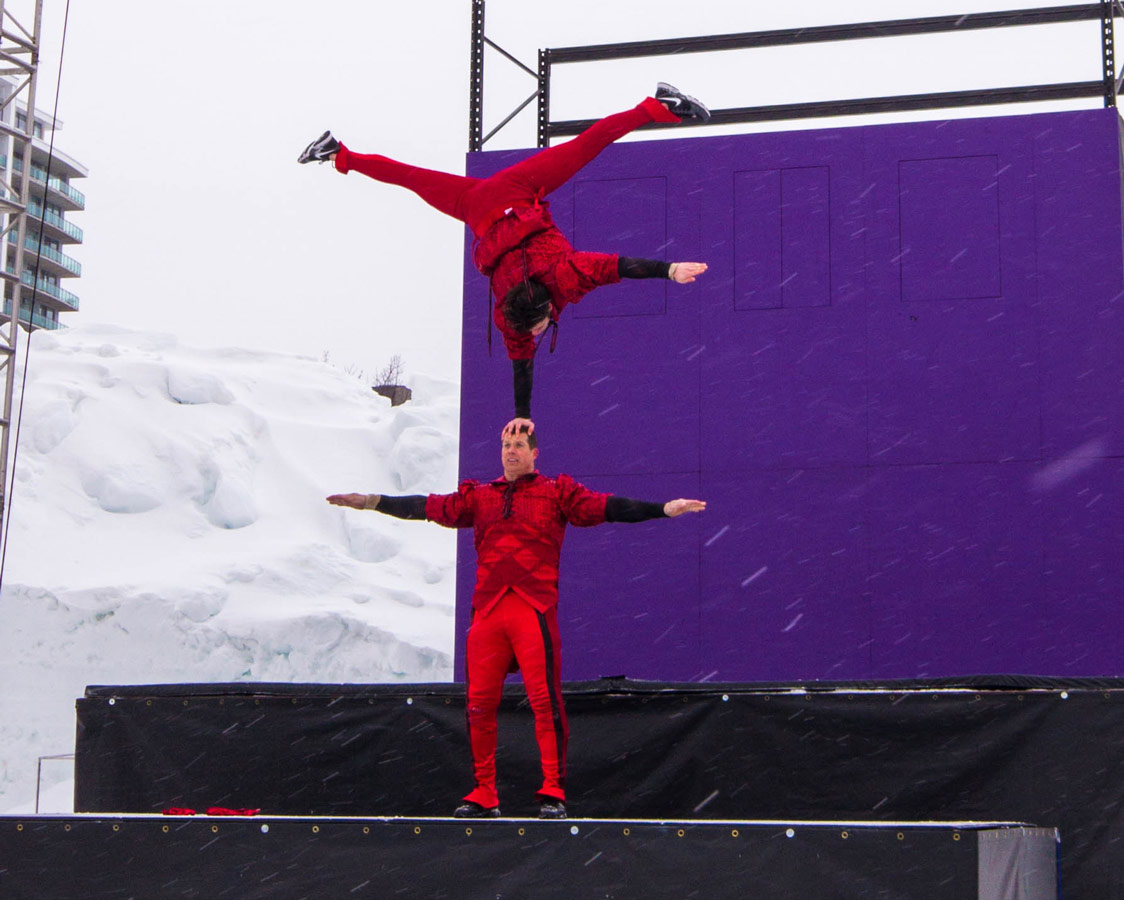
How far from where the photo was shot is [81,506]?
2773 cm

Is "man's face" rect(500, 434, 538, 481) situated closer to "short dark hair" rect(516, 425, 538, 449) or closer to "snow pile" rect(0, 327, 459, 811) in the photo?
"short dark hair" rect(516, 425, 538, 449)

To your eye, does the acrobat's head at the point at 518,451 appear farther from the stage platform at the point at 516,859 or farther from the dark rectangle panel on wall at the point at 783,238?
the dark rectangle panel on wall at the point at 783,238

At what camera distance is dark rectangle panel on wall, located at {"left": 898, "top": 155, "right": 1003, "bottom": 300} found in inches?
277

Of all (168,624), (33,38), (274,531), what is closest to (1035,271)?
(33,38)

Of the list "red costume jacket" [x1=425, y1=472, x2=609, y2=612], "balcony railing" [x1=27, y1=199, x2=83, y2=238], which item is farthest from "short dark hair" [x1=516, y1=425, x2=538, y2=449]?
"balcony railing" [x1=27, y1=199, x2=83, y2=238]

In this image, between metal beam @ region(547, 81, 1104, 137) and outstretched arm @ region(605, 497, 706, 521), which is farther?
metal beam @ region(547, 81, 1104, 137)

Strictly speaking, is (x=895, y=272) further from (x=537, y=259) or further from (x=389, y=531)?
(x=389, y=531)

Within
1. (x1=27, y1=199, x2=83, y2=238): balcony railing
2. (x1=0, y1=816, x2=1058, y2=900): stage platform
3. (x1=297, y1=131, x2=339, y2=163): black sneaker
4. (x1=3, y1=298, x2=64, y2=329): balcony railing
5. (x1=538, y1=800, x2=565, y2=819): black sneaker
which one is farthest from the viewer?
(x1=27, y1=199, x2=83, y2=238): balcony railing

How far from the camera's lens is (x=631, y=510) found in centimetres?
456

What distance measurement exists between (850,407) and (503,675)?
10.5 feet

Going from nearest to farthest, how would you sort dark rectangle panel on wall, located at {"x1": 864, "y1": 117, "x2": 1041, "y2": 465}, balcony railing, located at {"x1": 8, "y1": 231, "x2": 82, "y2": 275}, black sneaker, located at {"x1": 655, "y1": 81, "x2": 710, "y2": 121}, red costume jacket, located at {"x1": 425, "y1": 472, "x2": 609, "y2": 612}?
red costume jacket, located at {"x1": 425, "y1": 472, "x2": 609, "y2": 612}
black sneaker, located at {"x1": 655, "y1": 81, "x2": 710, "y2": 121}
dark rectangle panel on wall, located at {"x1": 864, "y1": 117, "x2": 1041, "y2": 465}
balcony railing, located at {"x1": 8, "y1": 231, "x2": 82, "y2": 275}

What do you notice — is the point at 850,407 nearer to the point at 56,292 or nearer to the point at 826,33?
the point at 826,33

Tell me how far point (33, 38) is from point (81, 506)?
1769 centimetres

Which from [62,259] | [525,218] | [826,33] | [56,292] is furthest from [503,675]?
[62,259]
